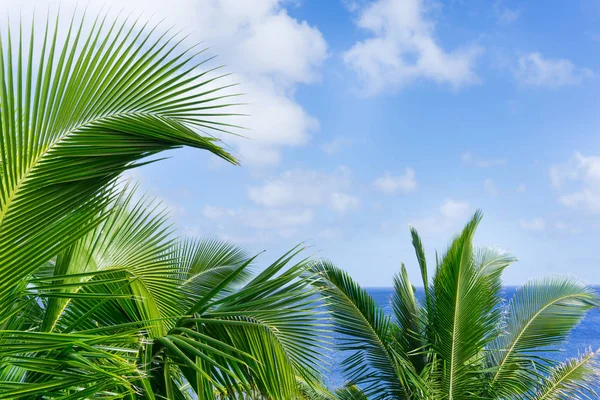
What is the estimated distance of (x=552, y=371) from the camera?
8.15 metres

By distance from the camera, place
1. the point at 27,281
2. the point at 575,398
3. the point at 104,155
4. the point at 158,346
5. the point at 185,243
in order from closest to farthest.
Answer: the point at 27,281 → the point at 104,155 → the point at 158,346 → the point at 185,243 → the point at 575,398

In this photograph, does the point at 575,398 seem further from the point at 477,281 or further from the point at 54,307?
the point at 54,307

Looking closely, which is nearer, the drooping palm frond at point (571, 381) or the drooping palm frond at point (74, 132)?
the drooping palm frond at point (74, 132)

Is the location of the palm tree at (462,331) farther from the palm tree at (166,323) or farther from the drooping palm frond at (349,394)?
the palm tree at (166,323)

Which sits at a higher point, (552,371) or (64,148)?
(64,148)

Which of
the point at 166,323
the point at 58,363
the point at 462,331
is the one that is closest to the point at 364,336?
the point at 462,331

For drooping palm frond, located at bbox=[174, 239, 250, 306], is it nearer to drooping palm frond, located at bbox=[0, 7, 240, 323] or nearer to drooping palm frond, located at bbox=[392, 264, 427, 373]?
drooping palm frond, located at bbox=[392, 264, 427, 373]

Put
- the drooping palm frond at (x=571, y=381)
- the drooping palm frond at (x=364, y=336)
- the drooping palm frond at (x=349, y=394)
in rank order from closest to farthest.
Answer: the drooping palm frond at (x=364, y=336)
the drooping palm frond at (x=349, y=394)
the drooping palm frond at (x=571, y=381)

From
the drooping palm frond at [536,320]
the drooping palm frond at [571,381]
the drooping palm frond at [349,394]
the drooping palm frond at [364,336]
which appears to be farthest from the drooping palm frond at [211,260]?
the drooping palm frond at [571,381]

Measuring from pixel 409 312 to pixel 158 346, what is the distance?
6271 mm

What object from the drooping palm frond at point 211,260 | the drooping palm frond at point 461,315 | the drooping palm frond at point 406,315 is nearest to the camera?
the drooping palm frond at point 461,315

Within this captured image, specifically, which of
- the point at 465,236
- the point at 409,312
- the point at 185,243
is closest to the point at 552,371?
the point at 409,312

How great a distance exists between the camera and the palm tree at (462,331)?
700 cm

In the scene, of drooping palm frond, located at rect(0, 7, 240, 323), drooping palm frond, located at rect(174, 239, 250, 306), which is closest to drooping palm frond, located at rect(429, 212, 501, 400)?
drooping palm frond, located at rect(174, 239, 250, 306)
